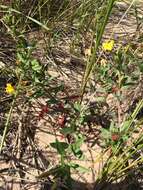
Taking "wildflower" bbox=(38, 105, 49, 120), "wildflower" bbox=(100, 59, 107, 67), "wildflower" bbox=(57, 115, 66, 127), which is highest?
"wildflower" bbox=(100, 59, 107, 67)

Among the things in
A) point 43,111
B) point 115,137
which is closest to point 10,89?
point 43,111

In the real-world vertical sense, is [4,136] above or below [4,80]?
below

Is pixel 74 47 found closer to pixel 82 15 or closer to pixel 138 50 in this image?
pixel 82 15

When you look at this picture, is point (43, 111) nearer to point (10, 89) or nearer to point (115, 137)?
point (10, 89)

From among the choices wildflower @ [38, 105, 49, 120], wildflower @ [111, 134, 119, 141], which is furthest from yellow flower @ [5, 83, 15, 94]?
wildflower @ [111, 134, 119, 141]

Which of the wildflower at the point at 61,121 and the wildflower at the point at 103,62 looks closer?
the wildflower at the point at 61,121

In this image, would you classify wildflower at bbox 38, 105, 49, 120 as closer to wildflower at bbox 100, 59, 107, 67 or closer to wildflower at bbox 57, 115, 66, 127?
wildflower at bbox 57, 115, 66, 127

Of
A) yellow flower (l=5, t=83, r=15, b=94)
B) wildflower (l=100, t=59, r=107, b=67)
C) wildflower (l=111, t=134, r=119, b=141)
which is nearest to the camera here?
wildflower (l=111, t=134, r=119, b=141)

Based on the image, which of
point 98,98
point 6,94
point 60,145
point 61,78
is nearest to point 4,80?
point 6,94

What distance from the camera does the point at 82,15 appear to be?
227cm

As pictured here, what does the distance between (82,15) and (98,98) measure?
1.81 ft

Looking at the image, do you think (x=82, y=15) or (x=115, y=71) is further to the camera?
(x=82, y=15)

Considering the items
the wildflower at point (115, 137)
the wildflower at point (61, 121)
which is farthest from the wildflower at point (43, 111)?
the wildflower at point (115, 137)

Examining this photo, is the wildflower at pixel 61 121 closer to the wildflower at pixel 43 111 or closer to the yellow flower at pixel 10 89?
the wildflower at pixel 43 111
